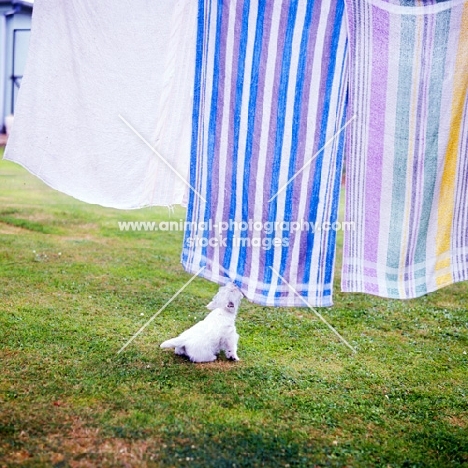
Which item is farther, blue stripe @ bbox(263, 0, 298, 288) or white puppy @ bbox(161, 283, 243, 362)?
white puppy @ bbox(161, 283, 243, 362)

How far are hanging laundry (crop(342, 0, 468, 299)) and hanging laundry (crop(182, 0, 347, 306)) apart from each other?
4.6 inches

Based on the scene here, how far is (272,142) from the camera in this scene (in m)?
3.44

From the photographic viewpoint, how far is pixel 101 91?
3582 mm

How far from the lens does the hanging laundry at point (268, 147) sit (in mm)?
3316

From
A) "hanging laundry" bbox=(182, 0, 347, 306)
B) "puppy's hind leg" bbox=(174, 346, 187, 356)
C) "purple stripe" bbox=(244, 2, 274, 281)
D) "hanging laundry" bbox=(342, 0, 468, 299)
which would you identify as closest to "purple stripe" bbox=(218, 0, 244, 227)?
"hanging laundry" bbox=(182, 0, 347, 306)

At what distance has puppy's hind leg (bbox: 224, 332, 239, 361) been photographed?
4172 mm

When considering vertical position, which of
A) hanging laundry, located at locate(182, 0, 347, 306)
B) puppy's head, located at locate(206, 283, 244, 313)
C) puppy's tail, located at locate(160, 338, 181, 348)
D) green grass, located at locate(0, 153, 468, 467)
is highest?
hanging laundry, located at locate(182, 0, 347, 306)

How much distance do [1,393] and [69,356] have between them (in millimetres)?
647

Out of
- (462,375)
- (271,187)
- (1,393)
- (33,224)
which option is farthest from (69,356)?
(33,224)

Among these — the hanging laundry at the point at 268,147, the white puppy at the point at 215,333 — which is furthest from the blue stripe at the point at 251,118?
the white puppy at the point at 215,333

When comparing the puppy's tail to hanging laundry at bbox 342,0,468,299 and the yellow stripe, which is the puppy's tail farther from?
the yellow stripe

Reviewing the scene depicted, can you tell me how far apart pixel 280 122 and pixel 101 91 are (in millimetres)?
1071

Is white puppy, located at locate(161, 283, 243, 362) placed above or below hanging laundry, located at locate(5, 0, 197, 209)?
below

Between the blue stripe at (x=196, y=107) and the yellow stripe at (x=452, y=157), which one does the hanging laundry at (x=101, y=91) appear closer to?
the blue stripe at (x=196, y=107)
